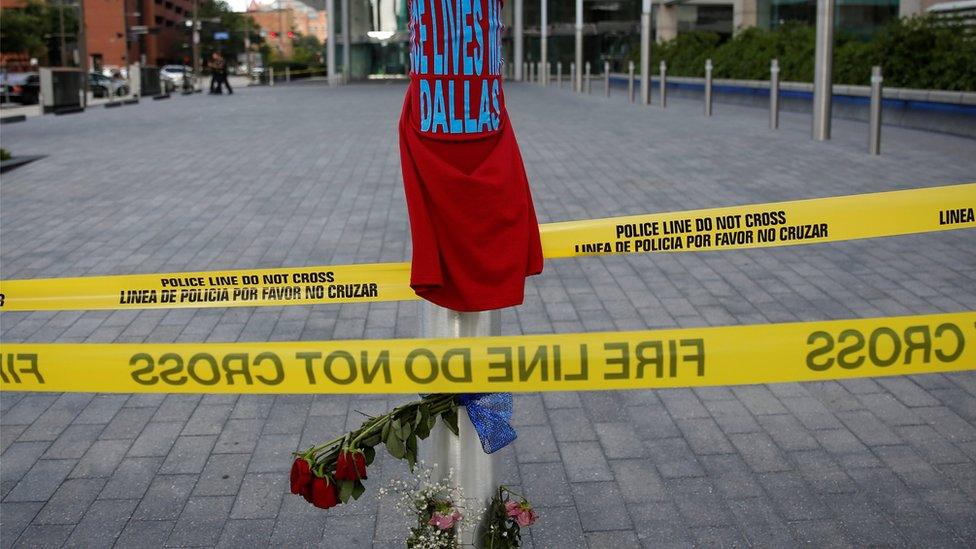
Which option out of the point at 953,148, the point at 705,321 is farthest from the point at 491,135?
the point at 953,148

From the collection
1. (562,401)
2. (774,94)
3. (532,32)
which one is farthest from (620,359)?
(532,32)

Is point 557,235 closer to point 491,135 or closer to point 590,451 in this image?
point 491,135

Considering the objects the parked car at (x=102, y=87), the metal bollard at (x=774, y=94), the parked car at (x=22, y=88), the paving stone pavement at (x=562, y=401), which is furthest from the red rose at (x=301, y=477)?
the parked car at (x=102, y=87)

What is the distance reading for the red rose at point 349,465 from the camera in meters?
2.97

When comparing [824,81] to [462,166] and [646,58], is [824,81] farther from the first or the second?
[462,166]

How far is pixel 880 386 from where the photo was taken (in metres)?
5.30

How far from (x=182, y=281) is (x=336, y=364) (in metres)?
0.84

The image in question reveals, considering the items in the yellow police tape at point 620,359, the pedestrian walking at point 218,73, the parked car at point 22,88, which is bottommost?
the yellow police tape at point 620,359

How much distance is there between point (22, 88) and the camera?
1511 inches

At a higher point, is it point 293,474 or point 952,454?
point 293,474

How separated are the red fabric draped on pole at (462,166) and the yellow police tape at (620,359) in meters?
0.16

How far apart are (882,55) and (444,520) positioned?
17694 mm

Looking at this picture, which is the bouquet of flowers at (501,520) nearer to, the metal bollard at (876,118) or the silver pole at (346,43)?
the metal bollard at (876,118)

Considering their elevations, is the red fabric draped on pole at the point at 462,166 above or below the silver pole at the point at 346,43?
below
